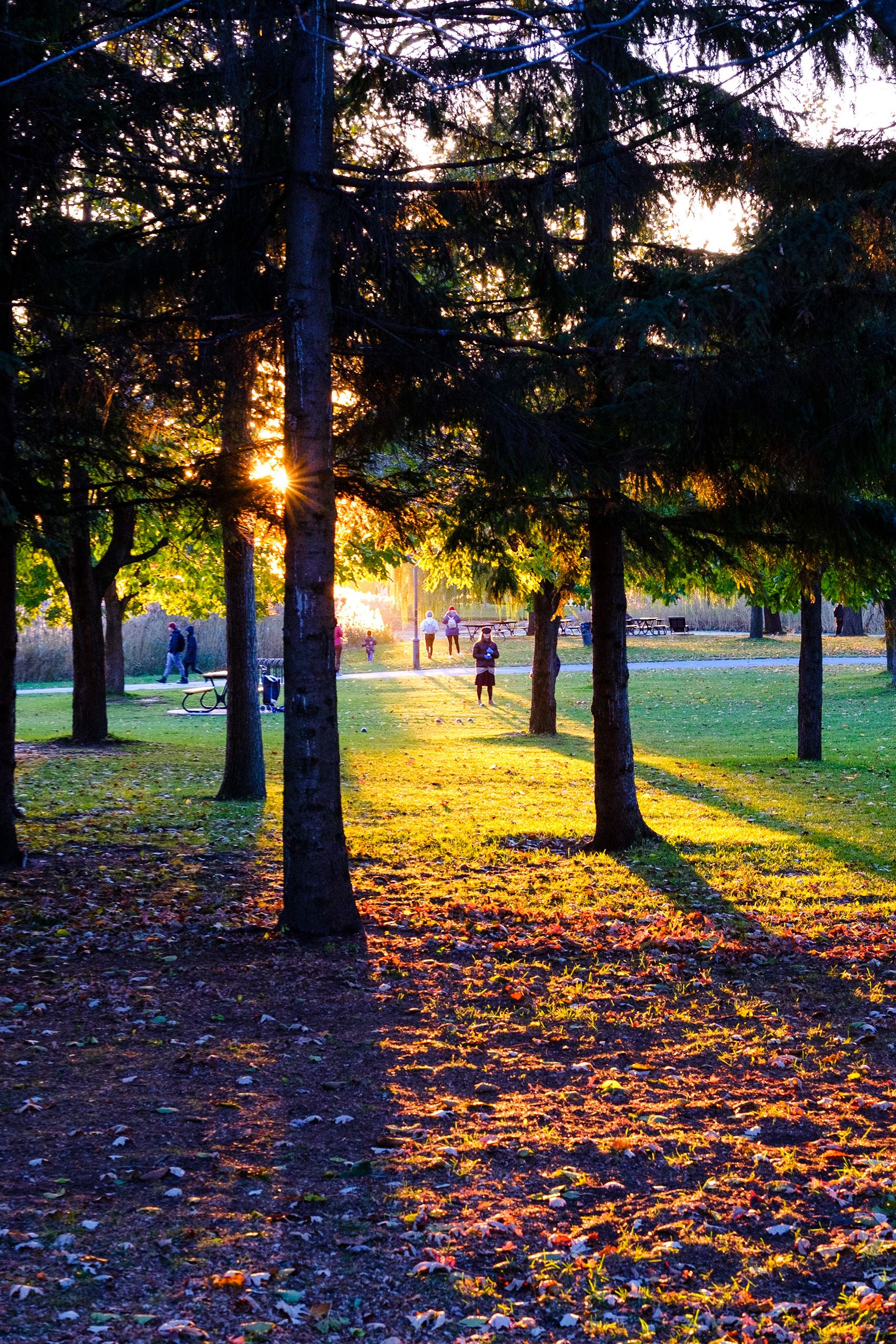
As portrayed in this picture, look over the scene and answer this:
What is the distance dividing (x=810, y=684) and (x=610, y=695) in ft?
26.1

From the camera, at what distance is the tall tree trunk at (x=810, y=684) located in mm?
17125

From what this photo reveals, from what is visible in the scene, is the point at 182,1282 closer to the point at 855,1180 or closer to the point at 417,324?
the point at 855,1180

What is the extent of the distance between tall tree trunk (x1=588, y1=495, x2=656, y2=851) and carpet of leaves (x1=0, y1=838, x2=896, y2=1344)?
224cm

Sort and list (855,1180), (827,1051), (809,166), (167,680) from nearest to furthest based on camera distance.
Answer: (855,1180), (827,1051), (809,166), (167,680)

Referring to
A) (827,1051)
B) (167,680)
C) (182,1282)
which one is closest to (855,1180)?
(827,1051)

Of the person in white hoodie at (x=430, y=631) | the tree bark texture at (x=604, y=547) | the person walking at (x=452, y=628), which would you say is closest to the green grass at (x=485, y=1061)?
the tree bark texture at (x=604, y=547)

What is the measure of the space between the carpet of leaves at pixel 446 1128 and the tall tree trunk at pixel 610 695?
2241 millimetres

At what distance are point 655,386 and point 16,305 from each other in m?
4.23

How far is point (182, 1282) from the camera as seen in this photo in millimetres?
3613

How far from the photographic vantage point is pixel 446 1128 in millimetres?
4945

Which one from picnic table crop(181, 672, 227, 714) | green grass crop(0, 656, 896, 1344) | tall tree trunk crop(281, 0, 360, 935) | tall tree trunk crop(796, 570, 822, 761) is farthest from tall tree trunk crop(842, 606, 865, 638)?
tall tree trunk crop(281, 0, 360, 935)

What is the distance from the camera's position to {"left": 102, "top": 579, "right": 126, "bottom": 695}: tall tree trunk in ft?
87.2

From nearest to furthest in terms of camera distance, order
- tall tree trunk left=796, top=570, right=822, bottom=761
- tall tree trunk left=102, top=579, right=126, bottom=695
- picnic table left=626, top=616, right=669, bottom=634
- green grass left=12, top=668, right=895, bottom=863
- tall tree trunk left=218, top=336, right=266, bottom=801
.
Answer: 1. green grass left=12, top=668, right=895, bottom=863
2. tall tree trunk left=218, top=336, right=266, bottom=801
3. tall tree trunk left=796, top=570, right=822, bottom=761
4. tall tree trunk left=102, top=579, right=126, bottom=695
5. picnic table left=626, top=616, right=669, bottom=634

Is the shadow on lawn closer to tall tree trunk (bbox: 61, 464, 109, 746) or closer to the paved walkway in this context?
tall tree trunk (bbox: 61, 464, 109, 746)
